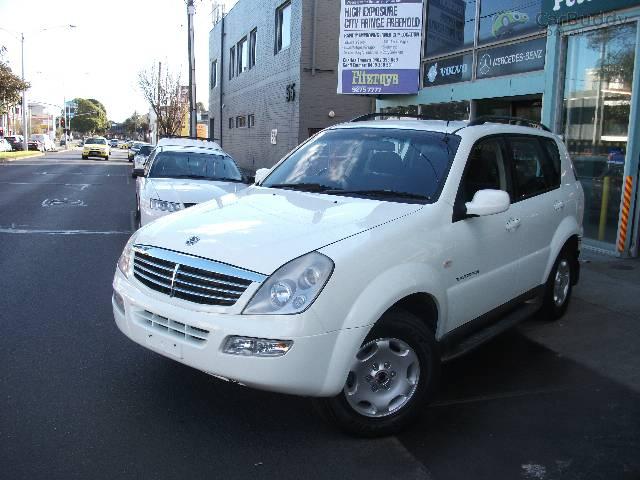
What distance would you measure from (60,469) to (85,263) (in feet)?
17.4

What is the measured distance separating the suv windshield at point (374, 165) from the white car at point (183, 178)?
12.7ft

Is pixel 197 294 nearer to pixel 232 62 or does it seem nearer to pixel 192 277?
pixel 192 277

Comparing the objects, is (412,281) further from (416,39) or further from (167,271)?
(416,39)

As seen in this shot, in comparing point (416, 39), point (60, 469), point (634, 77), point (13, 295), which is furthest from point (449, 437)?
point (416, 39)

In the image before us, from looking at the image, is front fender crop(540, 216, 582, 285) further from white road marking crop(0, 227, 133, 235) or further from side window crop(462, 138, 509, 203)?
white road marking crop(0, 227, 133, 235)

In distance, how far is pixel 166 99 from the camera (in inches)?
2098

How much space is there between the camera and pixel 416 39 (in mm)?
14820

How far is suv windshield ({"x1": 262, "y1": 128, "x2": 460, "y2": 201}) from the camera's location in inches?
172

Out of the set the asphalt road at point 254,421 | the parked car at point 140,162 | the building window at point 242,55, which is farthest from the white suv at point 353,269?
the building window at point 242,55

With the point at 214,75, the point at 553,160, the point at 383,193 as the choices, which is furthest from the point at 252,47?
the point at 383,193

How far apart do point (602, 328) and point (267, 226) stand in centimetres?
391

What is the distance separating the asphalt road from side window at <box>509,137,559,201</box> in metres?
1.39

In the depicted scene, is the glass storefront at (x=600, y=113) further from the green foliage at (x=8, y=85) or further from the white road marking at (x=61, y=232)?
the green foliage at (x=8, y=85)

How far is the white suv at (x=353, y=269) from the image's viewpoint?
328 centimetres
